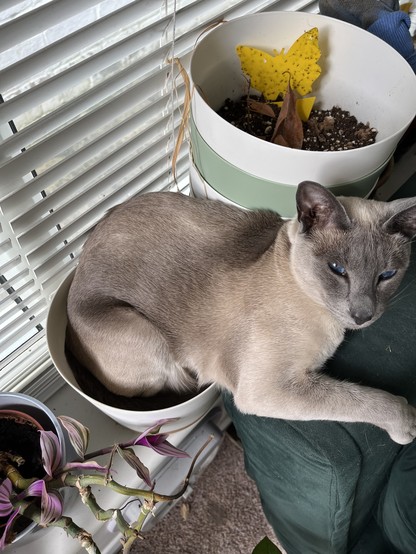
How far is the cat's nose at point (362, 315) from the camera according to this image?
796mm

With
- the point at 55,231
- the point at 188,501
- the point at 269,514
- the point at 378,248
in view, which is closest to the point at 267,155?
the point at 378,248

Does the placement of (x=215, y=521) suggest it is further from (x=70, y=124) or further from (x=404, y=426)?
(x=70, y=124)

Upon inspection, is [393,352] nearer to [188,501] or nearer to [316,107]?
[316,107]

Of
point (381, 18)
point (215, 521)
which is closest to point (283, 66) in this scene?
point (381, 18)

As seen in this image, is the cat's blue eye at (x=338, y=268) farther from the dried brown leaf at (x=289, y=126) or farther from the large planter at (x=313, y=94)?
the dried brown leaf at (x=289, y=126)

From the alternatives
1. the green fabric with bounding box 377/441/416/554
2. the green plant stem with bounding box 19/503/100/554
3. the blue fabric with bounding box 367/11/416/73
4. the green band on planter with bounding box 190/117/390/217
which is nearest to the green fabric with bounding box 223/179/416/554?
the green fabric with bounding box 377/441/416/554

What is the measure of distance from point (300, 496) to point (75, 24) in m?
0.93

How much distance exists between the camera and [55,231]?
1.07 m

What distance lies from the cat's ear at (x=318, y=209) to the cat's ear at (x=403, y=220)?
0.07 m

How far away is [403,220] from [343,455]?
0.41m

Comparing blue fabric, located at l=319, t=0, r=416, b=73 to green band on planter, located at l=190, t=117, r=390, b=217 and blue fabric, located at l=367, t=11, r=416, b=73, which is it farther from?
green band on planter, located at l=190, t=117, r=390, b=217

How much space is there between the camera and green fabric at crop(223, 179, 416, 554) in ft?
2.77

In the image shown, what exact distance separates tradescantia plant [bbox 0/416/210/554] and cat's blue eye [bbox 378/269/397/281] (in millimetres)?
454

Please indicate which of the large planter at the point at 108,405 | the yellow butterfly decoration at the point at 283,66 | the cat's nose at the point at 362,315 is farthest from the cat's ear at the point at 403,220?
the large planter at the point at 108,405
